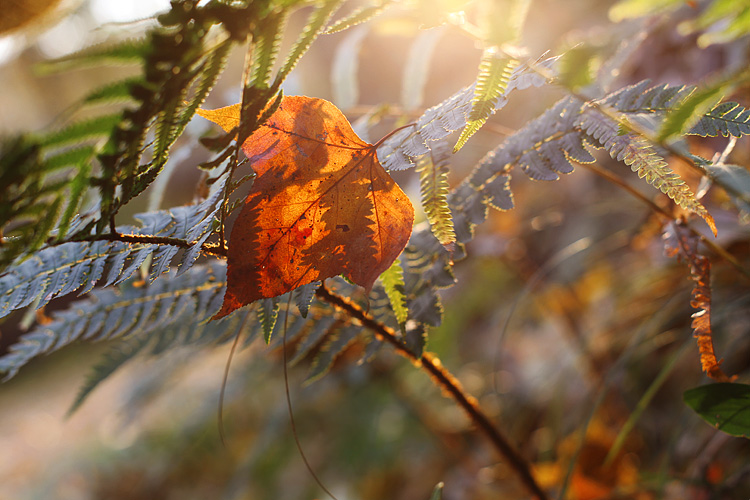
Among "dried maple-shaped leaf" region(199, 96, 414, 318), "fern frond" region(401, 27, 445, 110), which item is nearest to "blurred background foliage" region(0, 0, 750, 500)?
"fern frond" region(401, 27, 445, 110)

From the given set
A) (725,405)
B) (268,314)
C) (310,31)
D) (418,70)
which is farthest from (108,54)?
(418,70)

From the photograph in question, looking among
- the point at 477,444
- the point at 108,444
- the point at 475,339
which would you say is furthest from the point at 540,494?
the point at 108,444

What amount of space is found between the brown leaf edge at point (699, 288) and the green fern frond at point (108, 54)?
42cm

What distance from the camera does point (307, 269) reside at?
36 centimetres

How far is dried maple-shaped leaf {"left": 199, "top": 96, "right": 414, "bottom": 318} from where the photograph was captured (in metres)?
0.35

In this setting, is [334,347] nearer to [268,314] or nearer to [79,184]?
[268,314]

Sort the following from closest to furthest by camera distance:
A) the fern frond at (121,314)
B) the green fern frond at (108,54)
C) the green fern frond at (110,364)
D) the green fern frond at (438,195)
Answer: the green fern frond at (108,54) < the green fern frond at (438,195) < the fern frond at (121,314) < the green fern frond at (110,364)

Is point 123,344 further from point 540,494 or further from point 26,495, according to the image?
point 26,495

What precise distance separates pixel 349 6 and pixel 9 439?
12.0 ft

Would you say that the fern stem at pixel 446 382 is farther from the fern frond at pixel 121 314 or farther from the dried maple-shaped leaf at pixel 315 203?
the fern frond at pixel 121 314

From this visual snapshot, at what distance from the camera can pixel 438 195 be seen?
0.36m

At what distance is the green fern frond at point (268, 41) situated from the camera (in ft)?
0.93

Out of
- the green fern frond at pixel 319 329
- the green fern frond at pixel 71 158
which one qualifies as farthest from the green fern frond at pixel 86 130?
the green fern frond at pixel 319 329

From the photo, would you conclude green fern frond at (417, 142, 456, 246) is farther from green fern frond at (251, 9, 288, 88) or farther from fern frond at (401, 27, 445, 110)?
fern frond at (401, 27, 445, 110)
